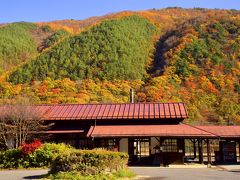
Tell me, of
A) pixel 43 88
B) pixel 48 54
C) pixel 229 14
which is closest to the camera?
pixel 43 88

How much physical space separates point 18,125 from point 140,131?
8.11 meters

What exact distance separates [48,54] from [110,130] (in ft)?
174

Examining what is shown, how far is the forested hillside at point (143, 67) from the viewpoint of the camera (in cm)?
5412

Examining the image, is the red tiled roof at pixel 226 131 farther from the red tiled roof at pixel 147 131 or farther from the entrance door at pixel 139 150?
the entrance door at pixel 139 150

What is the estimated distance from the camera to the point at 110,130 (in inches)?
1067

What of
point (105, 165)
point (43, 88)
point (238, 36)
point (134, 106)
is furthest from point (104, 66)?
point (105, 165)

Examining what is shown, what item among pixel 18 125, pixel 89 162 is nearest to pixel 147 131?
pixel 18 125

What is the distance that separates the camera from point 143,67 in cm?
7275

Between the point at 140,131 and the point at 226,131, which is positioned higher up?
the point at 140,131

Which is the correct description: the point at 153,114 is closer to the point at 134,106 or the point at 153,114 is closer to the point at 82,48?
the point at 134,106

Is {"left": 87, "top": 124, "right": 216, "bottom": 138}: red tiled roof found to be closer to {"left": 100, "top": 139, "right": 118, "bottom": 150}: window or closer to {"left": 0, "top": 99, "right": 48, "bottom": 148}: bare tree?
{"left": 100, "top": 139, "right": 118, "bottom": 150}: window

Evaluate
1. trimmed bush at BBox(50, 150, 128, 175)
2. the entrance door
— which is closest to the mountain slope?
the entrance door

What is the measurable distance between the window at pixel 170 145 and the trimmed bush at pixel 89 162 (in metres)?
9.80

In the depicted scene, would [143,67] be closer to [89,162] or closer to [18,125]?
[18,125]
